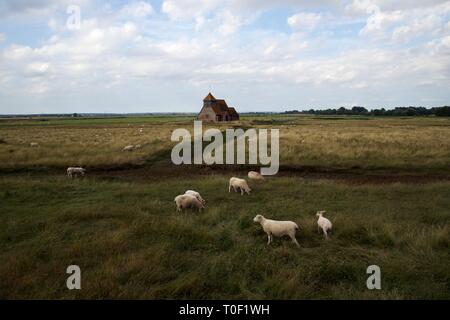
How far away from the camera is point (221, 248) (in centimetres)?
759

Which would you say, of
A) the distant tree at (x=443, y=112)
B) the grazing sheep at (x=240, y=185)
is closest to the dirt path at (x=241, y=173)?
the grazing sheep at (x=240, y=185)

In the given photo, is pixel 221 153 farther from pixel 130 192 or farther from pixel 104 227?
pixel 104 227

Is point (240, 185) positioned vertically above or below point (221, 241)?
above

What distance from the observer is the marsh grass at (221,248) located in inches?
227

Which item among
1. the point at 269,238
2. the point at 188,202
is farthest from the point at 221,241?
the point at 188,202

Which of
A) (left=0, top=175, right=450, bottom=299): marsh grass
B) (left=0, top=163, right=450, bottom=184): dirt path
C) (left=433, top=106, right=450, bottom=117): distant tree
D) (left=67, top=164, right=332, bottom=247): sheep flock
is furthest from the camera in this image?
(left=433, top=106, right=450, bottom=117): distant tree

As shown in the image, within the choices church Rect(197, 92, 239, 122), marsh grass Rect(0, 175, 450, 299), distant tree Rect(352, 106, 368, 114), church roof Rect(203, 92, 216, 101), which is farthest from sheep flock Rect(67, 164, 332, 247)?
distant tree Rect(352, 106, 368, 114)

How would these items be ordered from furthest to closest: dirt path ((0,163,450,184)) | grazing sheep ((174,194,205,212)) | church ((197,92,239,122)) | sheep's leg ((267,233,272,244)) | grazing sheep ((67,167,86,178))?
church ((197,92,239,122)) → grazing sheep ((67,167,86,178)) → dirt path ((0,163,450,184)) → grazing sheep ((174,194,205,212)) → sheep's leg ((267,233,272,244))

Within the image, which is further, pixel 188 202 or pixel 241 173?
pixel 241 173

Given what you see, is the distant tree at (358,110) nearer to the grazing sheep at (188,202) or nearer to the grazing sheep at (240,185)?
the grazing sheep at (240,185)

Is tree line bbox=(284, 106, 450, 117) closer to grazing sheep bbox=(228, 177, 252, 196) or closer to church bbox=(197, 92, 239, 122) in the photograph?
church bbox=(197, 92, 239, 122)

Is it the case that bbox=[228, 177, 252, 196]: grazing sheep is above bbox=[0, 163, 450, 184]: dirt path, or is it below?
above

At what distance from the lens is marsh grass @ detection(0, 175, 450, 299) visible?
5773mm

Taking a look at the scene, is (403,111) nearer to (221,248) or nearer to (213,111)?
(213,111)
